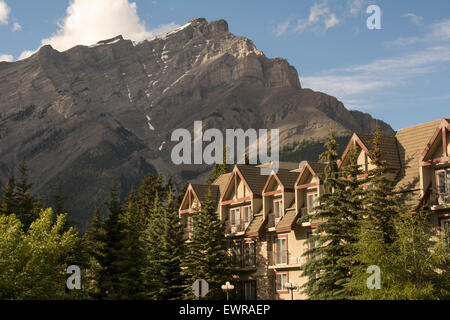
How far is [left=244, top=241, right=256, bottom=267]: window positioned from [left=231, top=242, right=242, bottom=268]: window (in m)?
0.75

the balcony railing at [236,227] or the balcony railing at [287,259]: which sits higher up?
the balcony railing at [236,227]

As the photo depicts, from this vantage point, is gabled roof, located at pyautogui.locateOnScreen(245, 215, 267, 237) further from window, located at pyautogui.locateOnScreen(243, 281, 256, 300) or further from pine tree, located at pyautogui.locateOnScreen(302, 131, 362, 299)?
pine tree, located at pyautogui.locateOnScreen(302, 131, 362, 299)

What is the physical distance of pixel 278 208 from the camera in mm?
55938

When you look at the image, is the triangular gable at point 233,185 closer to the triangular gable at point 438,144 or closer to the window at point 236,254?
the window at point 236,254

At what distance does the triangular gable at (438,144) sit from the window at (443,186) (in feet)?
3.92

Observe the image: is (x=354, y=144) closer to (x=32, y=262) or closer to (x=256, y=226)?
(x=256, y=226)

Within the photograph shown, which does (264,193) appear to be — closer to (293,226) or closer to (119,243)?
(293,226)

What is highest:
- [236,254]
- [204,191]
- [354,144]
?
[354,144]

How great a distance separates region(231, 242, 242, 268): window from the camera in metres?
58.4

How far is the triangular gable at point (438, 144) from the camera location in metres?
42.4

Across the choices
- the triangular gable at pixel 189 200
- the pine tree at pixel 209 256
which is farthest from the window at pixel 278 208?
the triangular gable at pixel 189 200

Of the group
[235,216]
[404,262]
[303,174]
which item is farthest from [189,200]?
[404,262]

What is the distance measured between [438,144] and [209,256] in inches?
791
